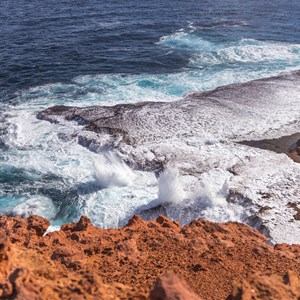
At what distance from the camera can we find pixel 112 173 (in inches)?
729

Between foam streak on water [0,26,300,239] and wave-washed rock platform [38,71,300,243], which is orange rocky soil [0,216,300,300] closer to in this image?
wave-washed rock platform [38,71,300,243]

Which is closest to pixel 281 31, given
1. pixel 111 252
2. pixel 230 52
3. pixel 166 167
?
pixel 230 52

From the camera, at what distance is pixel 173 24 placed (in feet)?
151

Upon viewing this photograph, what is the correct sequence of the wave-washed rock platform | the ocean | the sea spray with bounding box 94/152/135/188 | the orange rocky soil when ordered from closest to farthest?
Answer: the orange rocky soil < the wave-washed rock platform < the ocean < the sea spray with bounding box 94/152/135/188

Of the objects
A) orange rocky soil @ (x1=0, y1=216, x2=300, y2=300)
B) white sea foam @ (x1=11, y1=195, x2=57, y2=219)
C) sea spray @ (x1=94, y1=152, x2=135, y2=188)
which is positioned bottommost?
white sea foam @ (x1=11, y1=195, x2=57, y2=219)

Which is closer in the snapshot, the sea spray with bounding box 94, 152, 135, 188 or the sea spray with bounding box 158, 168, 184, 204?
the sea spray with bounding box 158, 168, 184, 204

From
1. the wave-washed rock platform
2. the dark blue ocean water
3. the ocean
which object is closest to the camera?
the wave-washed rock platform

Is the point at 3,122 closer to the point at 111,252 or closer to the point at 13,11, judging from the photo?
the point at 111,252

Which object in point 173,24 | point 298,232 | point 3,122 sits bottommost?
point 298,232

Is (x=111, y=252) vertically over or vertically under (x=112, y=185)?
over

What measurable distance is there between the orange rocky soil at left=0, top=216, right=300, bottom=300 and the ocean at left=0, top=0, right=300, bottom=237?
4519 millimetres

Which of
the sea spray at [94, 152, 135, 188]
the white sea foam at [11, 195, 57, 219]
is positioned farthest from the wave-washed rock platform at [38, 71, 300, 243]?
the white sea foam at [11, 195, 57, 219]

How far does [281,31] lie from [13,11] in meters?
35.3

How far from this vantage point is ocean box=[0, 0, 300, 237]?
17906 mm
